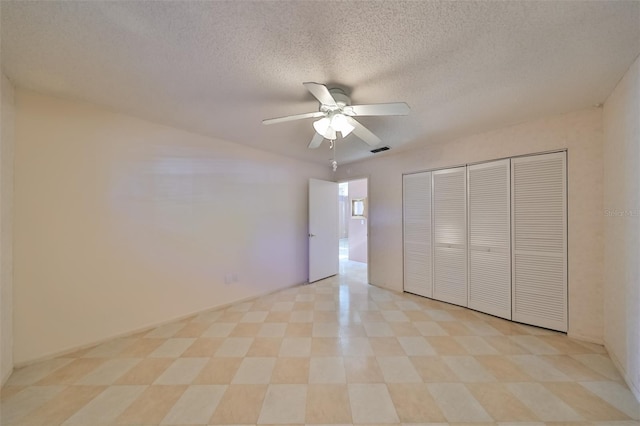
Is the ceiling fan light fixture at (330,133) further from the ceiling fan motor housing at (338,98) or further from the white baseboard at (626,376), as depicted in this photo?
the white baseboard at (626,376)

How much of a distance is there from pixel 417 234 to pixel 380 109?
8.25 ft

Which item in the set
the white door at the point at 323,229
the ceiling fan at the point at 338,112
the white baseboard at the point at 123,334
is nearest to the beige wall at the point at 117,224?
the white baseboard at the point at 123,334

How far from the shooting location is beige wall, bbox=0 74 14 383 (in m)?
1.69

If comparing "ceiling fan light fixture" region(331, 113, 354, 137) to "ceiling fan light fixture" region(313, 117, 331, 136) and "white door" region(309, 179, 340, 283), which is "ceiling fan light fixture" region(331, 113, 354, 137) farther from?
"white door" region(309, 179, 340, 283)

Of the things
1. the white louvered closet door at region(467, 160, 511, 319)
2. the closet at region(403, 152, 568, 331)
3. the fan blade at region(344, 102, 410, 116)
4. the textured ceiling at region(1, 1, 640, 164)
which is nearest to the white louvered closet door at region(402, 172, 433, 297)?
the closet at region(403, 152, 568, 331)

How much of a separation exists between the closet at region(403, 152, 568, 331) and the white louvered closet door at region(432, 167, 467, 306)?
0.01m

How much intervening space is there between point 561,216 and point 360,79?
261 centimetres

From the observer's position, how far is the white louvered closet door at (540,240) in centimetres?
237

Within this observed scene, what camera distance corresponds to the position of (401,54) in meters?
1.46

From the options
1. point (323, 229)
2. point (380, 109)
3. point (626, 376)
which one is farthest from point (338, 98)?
point (626, 376)

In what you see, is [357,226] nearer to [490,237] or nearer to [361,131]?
[490,237]

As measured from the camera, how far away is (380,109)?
162 centimetres

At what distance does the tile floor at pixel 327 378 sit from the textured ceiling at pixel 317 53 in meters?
2.35

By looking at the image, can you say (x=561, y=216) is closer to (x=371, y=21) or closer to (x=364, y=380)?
(x=364, y=380)
